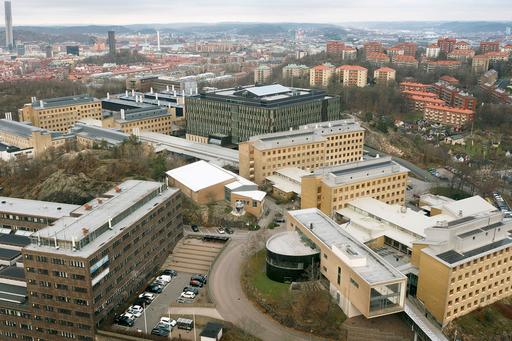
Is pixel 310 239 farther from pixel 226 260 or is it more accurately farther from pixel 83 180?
pixel 83 180

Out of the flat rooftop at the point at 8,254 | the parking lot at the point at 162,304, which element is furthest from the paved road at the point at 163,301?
the flat rooftop at the point at 8,254

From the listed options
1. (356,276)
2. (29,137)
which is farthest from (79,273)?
(29,137)

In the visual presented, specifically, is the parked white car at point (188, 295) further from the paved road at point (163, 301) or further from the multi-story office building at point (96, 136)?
the multi-story office building at point (96, 136)

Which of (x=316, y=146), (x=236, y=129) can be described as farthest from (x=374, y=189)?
(x=236, y=129)

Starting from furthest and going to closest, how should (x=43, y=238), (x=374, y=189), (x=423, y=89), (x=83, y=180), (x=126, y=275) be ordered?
(x=423, y=89)
(x=83, y=180)
(x=374, y=189)
(x=126, y=275)
(x=43, y=238)

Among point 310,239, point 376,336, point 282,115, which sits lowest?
point 376,336

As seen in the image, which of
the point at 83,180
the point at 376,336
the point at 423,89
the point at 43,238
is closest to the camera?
the point at 376,336

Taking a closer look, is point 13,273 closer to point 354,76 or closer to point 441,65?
point 354,76
